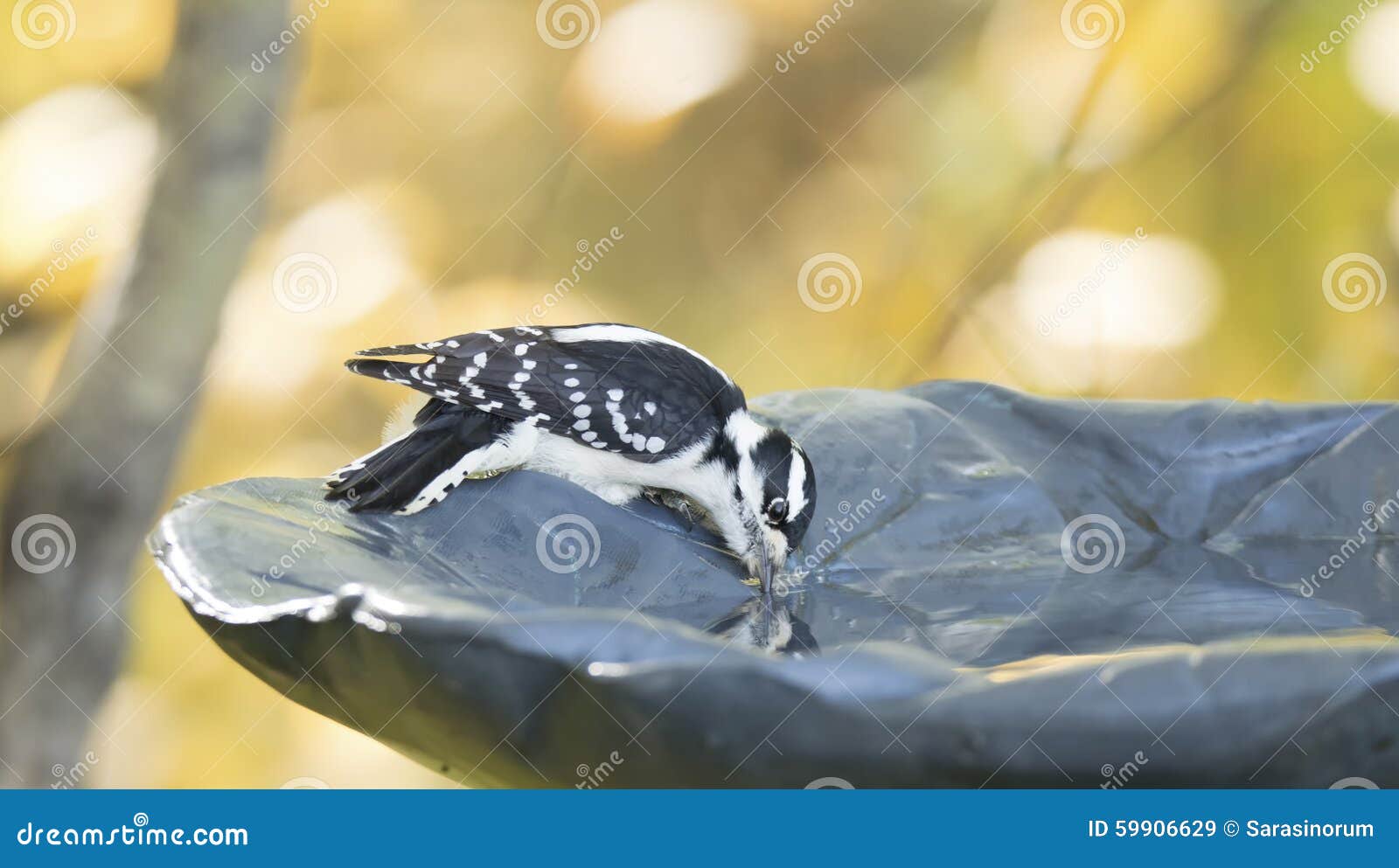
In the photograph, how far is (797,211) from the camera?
14.3 ft

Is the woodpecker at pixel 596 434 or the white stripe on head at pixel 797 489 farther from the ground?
the white stripe on head at pixel 797 489

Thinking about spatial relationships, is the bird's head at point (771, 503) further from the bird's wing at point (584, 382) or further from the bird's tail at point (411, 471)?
the bird's tail at point (411, 471)

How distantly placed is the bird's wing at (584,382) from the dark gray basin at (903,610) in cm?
15

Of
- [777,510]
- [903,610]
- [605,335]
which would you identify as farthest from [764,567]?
[605,335]

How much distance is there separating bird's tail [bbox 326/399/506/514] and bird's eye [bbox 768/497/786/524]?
45 centimetres

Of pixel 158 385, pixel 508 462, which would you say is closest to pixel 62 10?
pixel 158 385

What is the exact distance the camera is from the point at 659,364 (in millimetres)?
2010

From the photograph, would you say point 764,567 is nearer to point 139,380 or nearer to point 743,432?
point 743,432

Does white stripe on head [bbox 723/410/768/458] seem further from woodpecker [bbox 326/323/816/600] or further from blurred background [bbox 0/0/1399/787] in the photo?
blurred background [bbox 0/0/1399/787]

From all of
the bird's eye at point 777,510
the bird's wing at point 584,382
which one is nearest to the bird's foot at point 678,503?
the bird's wing at point 584,382

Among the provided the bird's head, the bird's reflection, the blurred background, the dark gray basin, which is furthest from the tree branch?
the bird's reflection

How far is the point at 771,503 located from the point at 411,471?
54cm

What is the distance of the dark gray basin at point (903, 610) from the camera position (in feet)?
3.20

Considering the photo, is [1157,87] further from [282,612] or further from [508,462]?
[282,612]
